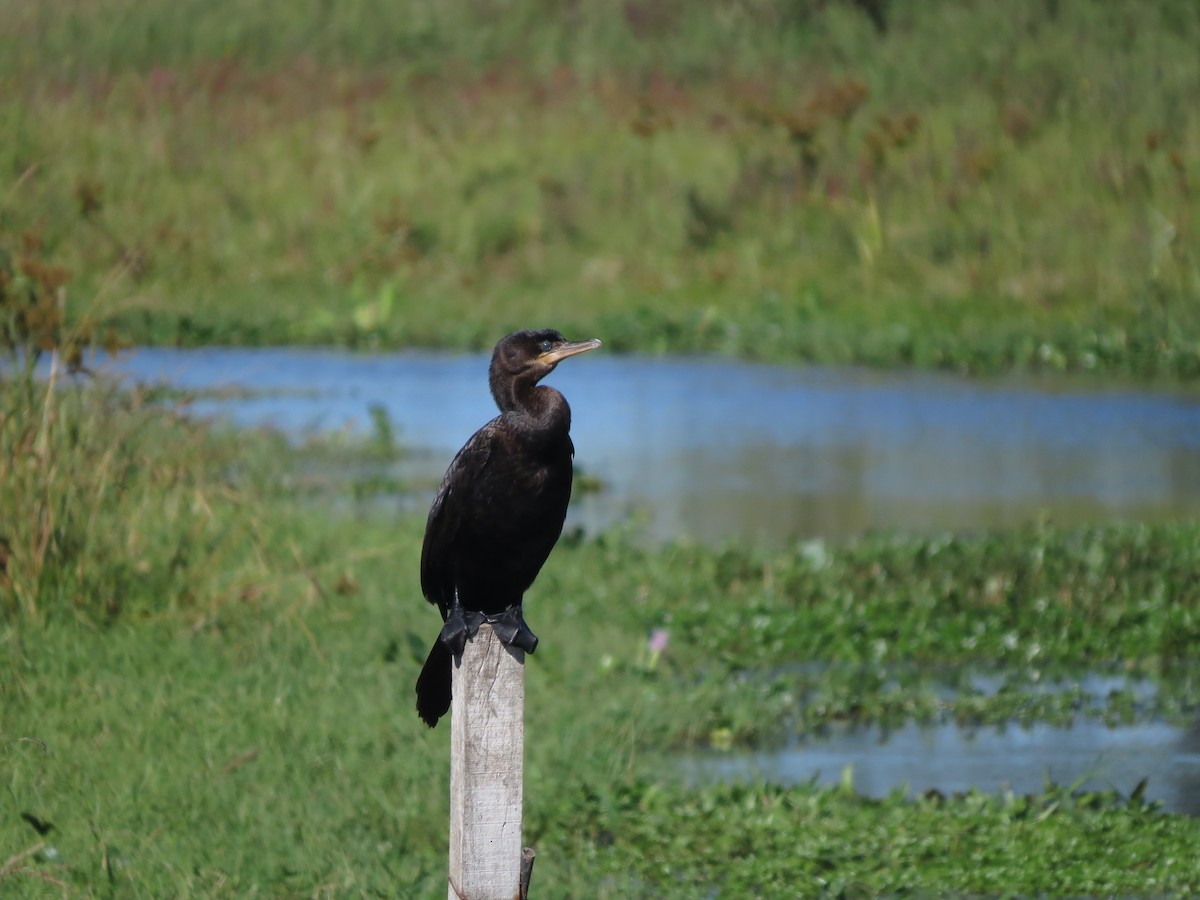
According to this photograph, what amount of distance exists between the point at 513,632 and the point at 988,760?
3.13m

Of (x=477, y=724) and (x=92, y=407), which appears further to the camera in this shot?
(x=92, y=407)

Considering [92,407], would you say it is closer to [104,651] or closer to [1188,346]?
[104,651]

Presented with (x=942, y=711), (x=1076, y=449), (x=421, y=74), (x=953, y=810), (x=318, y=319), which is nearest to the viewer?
(x=953, y=810)

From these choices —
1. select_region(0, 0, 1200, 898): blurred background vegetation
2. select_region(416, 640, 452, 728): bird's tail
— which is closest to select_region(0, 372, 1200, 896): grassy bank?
select_region(0, 0, 1200, 898): blurred background vegetation

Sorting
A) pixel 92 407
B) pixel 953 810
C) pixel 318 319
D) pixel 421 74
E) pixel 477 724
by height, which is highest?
pixel 421 74

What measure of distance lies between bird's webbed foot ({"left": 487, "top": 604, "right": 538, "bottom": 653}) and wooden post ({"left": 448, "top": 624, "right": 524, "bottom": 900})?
12 centimetres

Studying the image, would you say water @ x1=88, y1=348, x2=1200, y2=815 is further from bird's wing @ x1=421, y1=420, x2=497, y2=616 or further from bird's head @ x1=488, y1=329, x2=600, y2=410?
bird's head @ x1=488, y1=329, x2=600, y2=410

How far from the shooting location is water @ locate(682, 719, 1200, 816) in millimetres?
6387

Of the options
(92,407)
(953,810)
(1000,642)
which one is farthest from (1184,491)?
(92,407)

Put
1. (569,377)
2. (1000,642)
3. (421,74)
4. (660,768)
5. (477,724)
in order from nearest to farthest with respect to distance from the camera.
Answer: (477,724), (660,768), (1000,642), (569,377), (421,74)

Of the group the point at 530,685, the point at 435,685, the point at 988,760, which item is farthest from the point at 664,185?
the point at 435,685

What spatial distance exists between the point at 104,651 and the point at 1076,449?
7.54m

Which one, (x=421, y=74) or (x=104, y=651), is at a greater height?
(x=421, y=74)

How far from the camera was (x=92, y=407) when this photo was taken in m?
7.25
